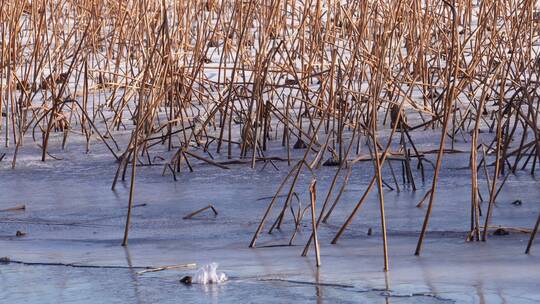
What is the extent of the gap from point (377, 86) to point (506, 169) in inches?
44.6

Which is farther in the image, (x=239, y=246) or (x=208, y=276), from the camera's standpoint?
(x=239, y=246)

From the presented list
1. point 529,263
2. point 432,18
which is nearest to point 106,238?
point 529,263

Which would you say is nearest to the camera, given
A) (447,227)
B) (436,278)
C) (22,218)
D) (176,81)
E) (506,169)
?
(436,278)

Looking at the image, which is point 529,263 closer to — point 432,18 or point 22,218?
point 22,218

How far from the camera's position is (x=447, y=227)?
2.76 m

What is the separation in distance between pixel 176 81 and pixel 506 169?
123cm

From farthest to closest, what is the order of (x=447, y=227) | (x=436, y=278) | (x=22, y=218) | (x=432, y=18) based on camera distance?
1. (x=432, y=18)
2. (x=22, y=218)
3. (x=447, y=227)
4. (x=436, y=278)

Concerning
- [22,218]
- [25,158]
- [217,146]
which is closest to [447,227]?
[22,218]

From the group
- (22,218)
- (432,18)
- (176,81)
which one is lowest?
(22,218)

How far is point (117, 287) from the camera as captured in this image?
7.55 ft

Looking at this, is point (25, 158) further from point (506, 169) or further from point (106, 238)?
point (506, 169)

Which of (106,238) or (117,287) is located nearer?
(117,287)

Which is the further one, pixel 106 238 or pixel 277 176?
pixel 277 176

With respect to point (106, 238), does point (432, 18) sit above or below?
above
